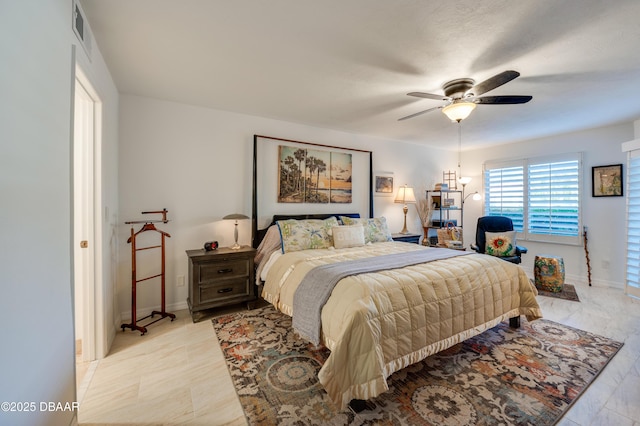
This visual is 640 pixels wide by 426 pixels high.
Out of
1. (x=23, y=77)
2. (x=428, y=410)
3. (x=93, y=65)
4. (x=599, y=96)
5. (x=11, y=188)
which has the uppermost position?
(x=599, y=96)

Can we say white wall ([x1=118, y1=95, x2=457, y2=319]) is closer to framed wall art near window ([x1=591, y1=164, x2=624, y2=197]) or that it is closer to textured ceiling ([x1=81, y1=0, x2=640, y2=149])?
textured ceiling ([x1=81, y1=0, x2=640, y2=149])

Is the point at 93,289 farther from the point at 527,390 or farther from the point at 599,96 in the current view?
the point at 599,96

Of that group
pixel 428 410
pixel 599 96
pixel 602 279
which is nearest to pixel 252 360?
pixel 428 410

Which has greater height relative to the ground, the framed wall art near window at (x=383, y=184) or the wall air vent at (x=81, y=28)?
the wall air vent at (x=81, y=28)

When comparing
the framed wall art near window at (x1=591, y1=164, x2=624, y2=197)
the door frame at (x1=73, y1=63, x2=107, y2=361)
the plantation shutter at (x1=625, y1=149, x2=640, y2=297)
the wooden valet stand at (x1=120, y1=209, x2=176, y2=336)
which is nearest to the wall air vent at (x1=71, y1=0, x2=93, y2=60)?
the door frame at (x1=73, y1=63, x2=107, y2=361)

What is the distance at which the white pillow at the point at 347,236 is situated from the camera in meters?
3.34

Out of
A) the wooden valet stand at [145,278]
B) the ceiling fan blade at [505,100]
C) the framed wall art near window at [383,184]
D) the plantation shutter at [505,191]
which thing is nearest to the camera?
the ceiling fan blade at [505,100]

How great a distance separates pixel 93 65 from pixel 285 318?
9.45ft

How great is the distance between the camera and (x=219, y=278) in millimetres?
2980

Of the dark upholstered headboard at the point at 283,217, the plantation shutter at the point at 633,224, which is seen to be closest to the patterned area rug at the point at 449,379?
the dark upholstered headboard at the point at 283,217

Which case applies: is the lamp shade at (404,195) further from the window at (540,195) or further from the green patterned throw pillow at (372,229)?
the window at (540,195)

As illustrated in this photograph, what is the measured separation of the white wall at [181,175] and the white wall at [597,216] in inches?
189

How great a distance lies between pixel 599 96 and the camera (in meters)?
2.92

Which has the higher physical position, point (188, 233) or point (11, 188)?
point (11, 188)
